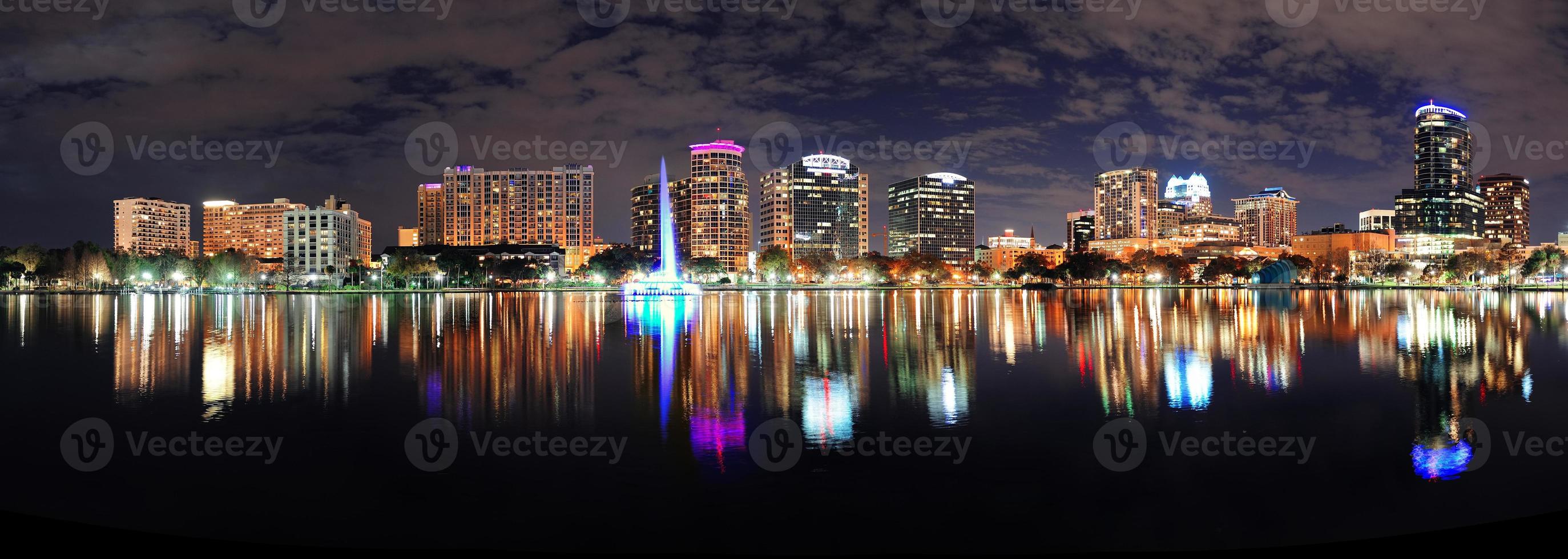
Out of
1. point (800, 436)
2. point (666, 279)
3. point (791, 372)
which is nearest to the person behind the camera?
point (800, 436)

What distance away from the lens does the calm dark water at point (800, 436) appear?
31.2ft

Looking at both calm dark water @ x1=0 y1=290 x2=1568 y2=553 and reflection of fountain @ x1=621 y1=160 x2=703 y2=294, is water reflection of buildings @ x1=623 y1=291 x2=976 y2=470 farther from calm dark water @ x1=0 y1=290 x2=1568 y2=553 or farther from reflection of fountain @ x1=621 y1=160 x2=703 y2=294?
reflection of fountain @ x1=621 y1=160 x2=703 y2=294

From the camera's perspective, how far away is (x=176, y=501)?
10.4 meters

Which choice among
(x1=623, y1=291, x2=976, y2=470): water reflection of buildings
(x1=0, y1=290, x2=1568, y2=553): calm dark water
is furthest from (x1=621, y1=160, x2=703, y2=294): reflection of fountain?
(x1=0, y1=290, x2=1568, y2=553): calm dark water

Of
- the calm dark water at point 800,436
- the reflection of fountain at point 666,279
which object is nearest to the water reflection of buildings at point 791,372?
the calm dark water at point 800,436

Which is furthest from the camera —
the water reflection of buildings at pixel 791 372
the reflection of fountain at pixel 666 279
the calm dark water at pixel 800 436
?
the reflection of fountain at pixel 666 279

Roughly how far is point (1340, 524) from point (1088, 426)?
17.5 ft

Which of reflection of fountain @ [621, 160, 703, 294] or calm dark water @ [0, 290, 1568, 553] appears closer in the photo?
calm dark water @ [0, 290, 1568, 553]

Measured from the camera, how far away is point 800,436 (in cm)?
1386

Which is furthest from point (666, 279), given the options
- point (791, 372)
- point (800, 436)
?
point (800, 436)

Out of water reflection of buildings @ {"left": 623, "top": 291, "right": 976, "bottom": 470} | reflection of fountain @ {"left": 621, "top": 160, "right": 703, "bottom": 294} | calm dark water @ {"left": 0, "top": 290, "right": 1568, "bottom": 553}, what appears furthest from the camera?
reflection of fountain @ {"left": 621, "top": 160, "right": 703, "bottom": 294}

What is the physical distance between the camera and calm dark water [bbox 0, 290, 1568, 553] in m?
9.51

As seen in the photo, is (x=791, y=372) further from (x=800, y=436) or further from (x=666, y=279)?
(x=666, y=279)

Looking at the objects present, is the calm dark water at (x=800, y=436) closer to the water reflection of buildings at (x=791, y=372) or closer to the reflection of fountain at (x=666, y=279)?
the water reflection of buildings at (x=791, y=372)
